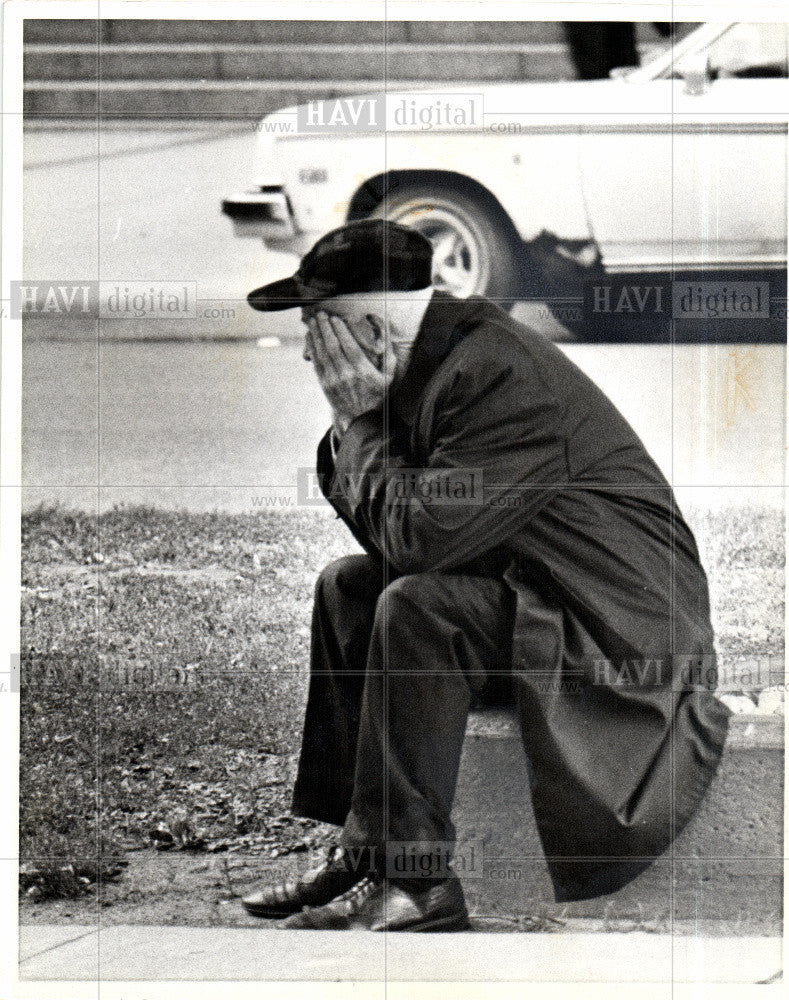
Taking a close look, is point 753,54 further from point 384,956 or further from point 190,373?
point 384,956

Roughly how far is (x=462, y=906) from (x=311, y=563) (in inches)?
55.2

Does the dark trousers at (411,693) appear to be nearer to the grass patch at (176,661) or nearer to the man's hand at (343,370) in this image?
the grass patch at (176,661)

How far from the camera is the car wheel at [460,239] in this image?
4098 mm

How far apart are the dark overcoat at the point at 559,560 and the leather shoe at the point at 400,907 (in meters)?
0.40

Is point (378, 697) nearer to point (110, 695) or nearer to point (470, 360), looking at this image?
point (110, 695)

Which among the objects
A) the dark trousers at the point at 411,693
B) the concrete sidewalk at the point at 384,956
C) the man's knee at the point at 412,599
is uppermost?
the man's knee at the point at 412,599

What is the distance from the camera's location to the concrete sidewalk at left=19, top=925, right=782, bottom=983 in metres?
4.08

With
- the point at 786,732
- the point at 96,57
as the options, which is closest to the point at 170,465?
the point at 96,57

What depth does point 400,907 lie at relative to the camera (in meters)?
4.06

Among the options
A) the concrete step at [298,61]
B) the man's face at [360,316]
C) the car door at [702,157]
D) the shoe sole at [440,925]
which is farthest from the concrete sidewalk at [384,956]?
the concrete step at [298,61]

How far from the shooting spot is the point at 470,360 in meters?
4.05

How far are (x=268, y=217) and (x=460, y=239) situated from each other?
731 mm

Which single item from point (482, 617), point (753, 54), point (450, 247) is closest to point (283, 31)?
point (450, 247)

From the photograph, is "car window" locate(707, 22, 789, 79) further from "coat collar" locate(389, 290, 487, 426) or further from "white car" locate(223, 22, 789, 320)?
"coat collar" locate(389, 290, 487, 426)
